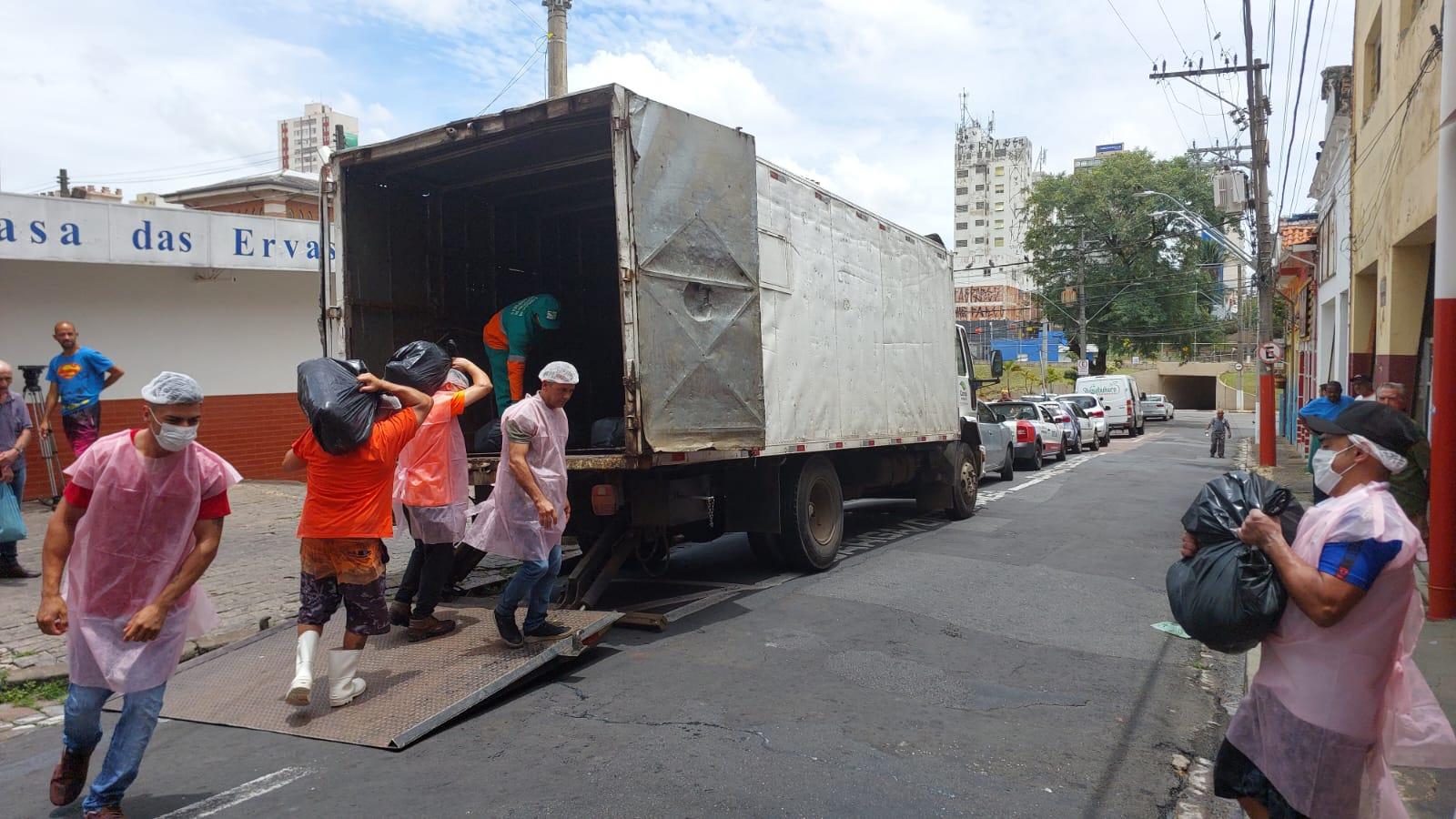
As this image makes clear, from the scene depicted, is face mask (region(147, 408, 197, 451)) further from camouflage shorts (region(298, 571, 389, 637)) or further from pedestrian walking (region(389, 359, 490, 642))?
pedestrian walking (region(389, 359, 490, 642))

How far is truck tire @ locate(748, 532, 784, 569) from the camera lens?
8.31 meters

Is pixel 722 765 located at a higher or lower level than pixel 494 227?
lower

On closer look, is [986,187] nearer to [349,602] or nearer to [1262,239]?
[1262,239]

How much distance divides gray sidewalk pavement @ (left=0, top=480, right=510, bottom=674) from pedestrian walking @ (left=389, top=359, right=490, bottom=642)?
1.48 meters

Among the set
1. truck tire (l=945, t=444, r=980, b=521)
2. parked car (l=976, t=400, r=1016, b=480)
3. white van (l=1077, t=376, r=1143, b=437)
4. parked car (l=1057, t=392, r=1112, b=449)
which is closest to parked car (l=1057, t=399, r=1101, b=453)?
parked car (l=1057, t=392, r=1112, b=449)

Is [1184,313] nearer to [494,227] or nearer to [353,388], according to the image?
[494,227]

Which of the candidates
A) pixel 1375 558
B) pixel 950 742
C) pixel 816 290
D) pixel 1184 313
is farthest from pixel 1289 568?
pixel 1184 313

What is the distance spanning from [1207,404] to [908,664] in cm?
7020

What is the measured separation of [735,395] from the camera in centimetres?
700

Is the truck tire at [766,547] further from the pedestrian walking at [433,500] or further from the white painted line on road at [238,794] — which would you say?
the white painted line on road at [238,794]

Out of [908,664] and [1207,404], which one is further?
[1207,404]

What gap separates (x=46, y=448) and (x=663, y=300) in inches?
318

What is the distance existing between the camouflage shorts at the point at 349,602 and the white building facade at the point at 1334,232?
14.2 m

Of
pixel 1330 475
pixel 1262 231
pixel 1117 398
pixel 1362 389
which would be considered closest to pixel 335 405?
pixel 1330 475
